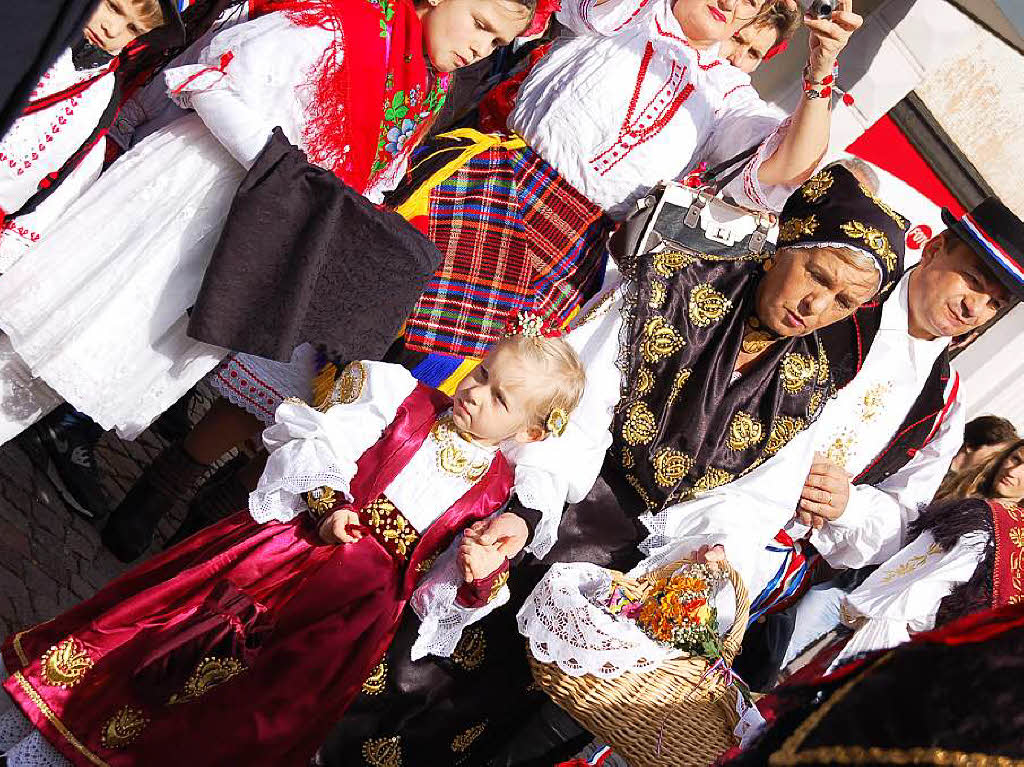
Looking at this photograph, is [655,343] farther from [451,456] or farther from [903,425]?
[903,425]

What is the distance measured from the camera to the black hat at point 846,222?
305cm

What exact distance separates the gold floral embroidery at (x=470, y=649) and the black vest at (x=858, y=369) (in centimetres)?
153

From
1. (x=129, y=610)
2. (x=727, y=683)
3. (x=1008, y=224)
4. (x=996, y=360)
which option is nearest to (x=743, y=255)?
(x=1008, y=224)

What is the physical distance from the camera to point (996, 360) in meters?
6.91

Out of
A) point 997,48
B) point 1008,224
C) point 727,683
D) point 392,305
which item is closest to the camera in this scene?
point 727,683

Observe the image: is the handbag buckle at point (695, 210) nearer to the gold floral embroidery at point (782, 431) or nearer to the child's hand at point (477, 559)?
the gold floral embroidery at point (782, 431)

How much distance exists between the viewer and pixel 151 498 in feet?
11.2

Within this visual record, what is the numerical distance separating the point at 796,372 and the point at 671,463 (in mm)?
527

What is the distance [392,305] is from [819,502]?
1.74 meters

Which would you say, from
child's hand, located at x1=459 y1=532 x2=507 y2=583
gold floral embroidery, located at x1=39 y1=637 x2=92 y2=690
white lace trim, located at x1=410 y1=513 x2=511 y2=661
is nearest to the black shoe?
gold floral embroidery, located at x1=39 y1=637 x2=92 y2=690

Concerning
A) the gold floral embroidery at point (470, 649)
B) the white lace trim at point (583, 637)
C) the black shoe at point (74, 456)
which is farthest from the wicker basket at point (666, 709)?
the black shoe at point (74, 456)

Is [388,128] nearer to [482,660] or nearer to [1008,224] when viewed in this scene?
[482,660]

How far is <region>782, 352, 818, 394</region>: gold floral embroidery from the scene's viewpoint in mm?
3227

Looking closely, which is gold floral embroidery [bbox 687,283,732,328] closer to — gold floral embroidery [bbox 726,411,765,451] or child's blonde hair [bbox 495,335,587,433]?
gold floral embroidery [bbox 726,411,765,451]
